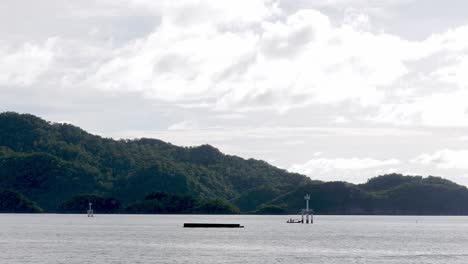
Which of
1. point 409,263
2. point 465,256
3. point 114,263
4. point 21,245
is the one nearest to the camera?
point 114,263

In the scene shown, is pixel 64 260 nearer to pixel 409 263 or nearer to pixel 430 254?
pixel 409 263

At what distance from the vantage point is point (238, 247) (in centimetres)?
16125

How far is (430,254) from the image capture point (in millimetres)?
149500

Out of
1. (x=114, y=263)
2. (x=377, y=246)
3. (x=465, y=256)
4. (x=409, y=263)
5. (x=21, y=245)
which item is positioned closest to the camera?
(x=114, y=263)

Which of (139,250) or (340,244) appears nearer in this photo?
(139,250)

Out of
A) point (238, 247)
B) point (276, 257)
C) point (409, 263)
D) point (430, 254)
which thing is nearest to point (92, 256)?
point (276, 257)

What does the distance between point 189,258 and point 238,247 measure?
31923 mm

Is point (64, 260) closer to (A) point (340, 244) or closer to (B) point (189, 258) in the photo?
(B) point (189, 258)

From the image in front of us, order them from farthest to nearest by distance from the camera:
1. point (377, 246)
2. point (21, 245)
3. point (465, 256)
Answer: point (377, 246) < point (21, 245) < point (465, 256)

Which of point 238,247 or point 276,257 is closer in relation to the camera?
point 276,257

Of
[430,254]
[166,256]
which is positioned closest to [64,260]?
[166,256]

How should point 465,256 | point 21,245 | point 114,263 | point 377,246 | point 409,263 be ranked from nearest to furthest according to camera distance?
point 114,263 → point 409,263 → point 465,256 → point 21,245 → point 377,246

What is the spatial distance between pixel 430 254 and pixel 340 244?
30.9 metres

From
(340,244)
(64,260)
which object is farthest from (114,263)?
(340,244)
